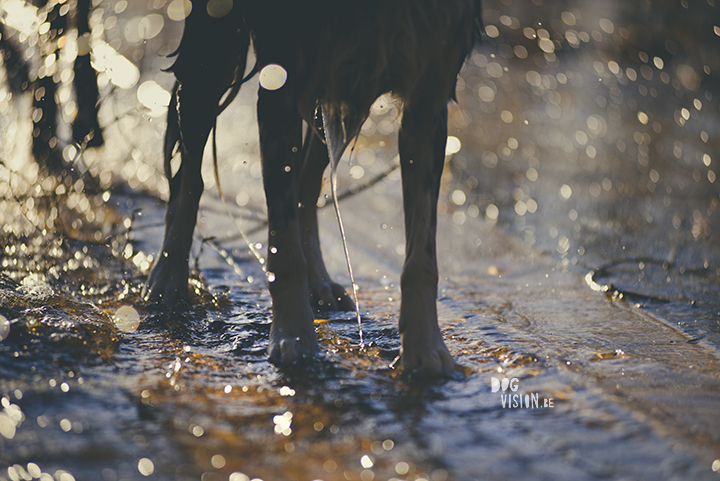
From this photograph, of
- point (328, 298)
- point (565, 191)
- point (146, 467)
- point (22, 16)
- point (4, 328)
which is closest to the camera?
point (146, 467)

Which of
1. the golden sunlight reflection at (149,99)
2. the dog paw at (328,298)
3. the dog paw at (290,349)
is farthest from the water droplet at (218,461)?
the golden sunlight reflection at (149,99)

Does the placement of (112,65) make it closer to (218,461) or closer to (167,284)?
(167,284)

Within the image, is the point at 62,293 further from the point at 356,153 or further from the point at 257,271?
the point at 356,153

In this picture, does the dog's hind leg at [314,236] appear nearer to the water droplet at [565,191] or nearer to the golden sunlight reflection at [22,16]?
the golden sunlight reflection at [22,16]

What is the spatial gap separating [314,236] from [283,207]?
68 cm

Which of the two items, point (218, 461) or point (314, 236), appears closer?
point (218, 461)

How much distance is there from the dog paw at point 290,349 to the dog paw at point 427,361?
275mm

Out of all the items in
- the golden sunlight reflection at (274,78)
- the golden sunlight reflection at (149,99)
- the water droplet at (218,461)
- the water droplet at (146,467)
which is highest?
the golden sunlight reflection at (149,99)

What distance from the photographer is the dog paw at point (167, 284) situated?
2684 mm

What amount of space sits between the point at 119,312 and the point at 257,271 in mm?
1053

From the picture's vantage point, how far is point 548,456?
1.36m

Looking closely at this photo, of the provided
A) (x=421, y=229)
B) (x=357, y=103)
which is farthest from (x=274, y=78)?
(x=421, y=229)

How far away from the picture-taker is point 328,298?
270cm

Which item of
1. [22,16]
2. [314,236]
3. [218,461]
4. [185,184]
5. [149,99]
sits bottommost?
[218,461]
